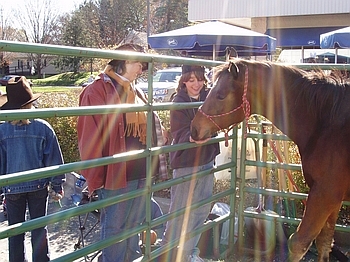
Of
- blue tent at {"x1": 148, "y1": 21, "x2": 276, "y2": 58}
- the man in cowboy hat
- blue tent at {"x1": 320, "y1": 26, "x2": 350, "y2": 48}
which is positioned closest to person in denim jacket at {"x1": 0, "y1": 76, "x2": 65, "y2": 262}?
the man in cowboy hat

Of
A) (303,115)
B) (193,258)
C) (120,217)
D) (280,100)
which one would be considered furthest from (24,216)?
(303,115)

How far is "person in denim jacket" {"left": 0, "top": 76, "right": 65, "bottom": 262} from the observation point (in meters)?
3.41

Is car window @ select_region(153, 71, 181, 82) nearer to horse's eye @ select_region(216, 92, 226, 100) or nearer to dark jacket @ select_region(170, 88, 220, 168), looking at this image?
dark jacket @ select_region(170, 88, 220, 168)

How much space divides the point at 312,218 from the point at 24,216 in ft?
7.59

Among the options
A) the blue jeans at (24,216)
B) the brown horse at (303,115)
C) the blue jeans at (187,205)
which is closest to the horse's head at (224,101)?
the brown horse at (303,115)

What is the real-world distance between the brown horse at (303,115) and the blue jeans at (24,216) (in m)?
1.43

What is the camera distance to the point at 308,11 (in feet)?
67.9

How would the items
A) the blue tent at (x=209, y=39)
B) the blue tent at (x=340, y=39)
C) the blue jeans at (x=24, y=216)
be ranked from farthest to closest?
the blue tent at (x=340, y=39) < the blue tent at (x=209, y=39) < the blue jeans at (x=24, y=216)

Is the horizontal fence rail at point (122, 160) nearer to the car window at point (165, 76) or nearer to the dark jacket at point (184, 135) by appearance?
the dark jacket at point (184, 135)

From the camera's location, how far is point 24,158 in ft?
11.3

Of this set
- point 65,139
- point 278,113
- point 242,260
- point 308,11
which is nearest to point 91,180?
point 278,113

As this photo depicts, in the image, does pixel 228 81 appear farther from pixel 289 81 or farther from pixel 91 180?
pixel 91 180

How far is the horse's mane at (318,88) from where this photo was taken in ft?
10.5

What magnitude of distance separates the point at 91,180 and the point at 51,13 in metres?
46.0
